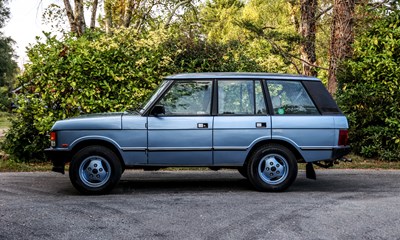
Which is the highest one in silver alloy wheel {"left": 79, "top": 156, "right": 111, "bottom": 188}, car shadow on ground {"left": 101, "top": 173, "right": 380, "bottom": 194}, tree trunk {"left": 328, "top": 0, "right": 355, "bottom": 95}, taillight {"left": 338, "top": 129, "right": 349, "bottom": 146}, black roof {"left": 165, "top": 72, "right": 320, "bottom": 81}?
tree trunk {"left": 328, "top": 0, "right": 355, "bottom": 95}

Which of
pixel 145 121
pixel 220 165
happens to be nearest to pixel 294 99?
pixel 220 165

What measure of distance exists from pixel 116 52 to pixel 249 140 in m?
4.62

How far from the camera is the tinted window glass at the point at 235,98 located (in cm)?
866

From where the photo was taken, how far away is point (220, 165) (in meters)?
8.60

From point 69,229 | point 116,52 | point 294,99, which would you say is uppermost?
point 116,52

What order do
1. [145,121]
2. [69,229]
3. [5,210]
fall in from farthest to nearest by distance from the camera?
[145,121] < [5,210] < [69,229]

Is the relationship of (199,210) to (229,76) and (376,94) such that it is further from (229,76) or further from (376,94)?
(376,94)

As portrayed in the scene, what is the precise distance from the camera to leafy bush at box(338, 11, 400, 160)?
1253 centimetres

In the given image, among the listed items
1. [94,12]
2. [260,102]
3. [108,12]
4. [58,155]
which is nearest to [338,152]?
[260,102]

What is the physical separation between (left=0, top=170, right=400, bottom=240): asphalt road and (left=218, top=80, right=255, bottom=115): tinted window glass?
4.20 feet

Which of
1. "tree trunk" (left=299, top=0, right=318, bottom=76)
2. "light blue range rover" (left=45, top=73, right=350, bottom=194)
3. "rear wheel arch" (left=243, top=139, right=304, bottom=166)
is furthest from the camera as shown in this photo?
"tree trunk" (left=299, top=0, right=318, bottom=76)

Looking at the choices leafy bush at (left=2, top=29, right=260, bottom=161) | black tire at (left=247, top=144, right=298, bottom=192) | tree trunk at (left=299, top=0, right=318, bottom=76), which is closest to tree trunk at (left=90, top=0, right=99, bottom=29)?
tree trunk at (left=299, top=0, right=318, bottom=76)

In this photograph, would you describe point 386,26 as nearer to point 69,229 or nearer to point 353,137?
point 353,137

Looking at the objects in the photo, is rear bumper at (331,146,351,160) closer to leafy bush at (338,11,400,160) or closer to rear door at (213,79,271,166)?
rear door at (213,79,271,166)
